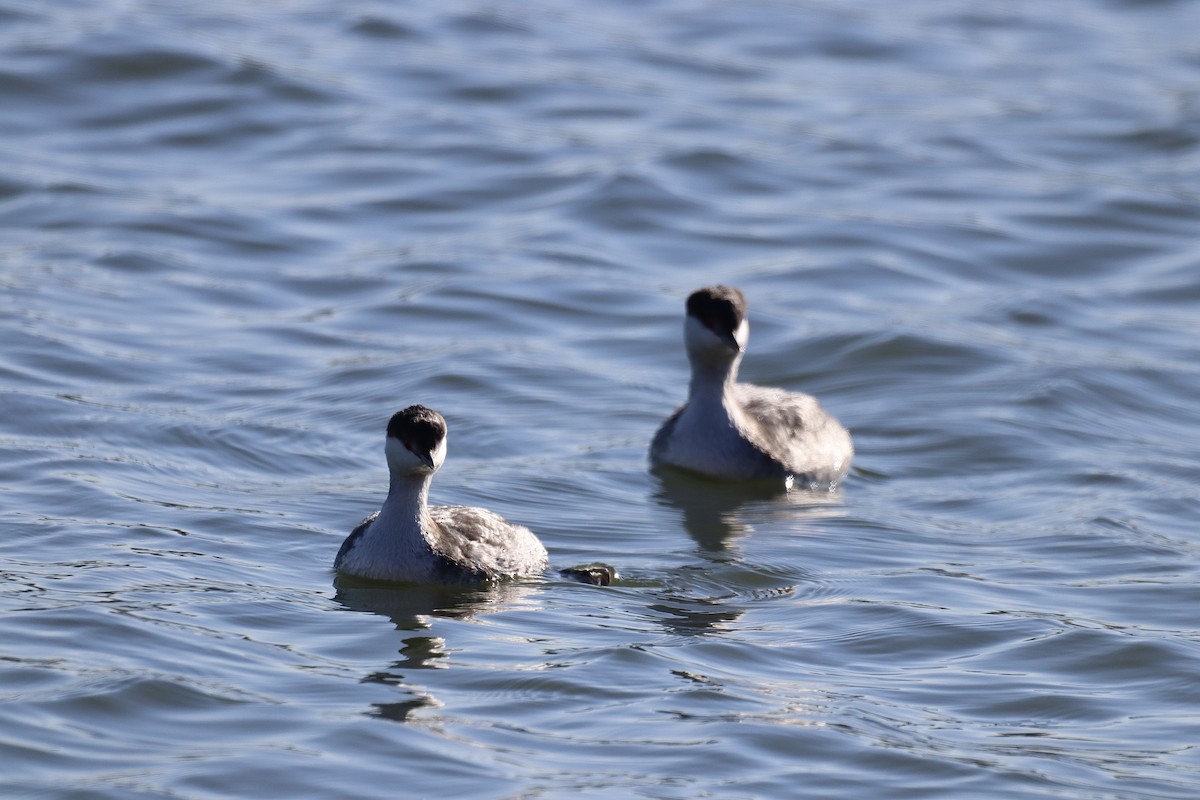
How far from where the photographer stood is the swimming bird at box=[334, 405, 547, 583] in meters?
12.4

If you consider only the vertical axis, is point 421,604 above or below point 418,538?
below

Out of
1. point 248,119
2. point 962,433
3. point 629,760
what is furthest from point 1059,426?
point 248,119

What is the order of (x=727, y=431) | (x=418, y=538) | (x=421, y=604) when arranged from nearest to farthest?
1. (x=421, y=604)
2. (x=418, y=538)
3. (x=727, y=431)

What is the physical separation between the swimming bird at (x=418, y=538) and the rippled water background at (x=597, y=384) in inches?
11.7

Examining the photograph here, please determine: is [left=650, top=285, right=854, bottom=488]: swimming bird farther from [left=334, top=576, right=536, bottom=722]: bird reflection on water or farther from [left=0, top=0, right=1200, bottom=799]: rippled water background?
[left=334, top=576, right=536, bottom=722]: bird reflection on water

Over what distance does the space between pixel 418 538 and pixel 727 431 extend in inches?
169

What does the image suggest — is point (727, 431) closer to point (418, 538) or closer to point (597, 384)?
point (597, 384)

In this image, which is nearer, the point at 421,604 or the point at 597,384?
the point at 421,604

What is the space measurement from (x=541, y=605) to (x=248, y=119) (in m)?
15.1

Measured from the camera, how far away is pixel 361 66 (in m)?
28.7

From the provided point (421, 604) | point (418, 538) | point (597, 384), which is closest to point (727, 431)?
point (597, 384)

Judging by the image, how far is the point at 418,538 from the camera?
495 inches

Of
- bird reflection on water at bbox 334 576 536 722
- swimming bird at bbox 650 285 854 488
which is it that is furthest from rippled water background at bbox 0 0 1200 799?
swimming bird at bbox 650 285 854 488

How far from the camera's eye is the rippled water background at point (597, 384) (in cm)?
1043
